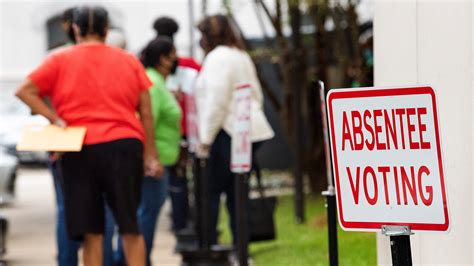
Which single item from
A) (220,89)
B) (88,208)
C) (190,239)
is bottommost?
(190,239)

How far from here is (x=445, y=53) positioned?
5.43 meters

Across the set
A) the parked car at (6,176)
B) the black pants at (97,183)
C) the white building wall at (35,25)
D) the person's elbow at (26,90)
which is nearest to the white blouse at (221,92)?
the black pants at (97,183)

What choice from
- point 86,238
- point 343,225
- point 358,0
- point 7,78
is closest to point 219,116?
point 86,238

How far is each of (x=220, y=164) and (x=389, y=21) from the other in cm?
347

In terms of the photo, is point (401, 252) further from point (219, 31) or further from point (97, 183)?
point (219, 31)

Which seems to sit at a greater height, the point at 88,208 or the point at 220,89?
the point at 220,89

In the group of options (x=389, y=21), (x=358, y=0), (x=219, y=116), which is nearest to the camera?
(x=389, y=21)

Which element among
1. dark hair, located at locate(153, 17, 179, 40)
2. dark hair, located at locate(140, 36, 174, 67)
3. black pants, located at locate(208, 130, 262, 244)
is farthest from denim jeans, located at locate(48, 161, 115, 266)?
dark hair, located at locate(153, 17, 179, 40)

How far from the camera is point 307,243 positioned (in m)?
10.3

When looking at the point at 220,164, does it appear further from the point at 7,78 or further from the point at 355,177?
the point at 7,78

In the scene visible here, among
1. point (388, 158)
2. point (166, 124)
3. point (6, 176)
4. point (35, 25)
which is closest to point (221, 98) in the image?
point (166, 124)

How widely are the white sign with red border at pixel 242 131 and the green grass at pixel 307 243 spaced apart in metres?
0.79

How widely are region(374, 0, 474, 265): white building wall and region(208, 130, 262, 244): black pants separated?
→ 3185 millimetres

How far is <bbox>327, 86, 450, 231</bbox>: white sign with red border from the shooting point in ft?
14.6
